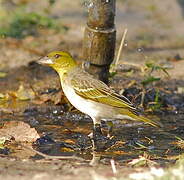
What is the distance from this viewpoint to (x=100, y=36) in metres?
7.93

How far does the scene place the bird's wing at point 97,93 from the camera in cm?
741

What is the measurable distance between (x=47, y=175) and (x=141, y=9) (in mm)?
9038

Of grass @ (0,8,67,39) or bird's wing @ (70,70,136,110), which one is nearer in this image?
bird's wing @ (70,70,136,110)

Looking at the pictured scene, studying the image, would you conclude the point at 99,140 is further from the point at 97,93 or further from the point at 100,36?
the point at 100,36

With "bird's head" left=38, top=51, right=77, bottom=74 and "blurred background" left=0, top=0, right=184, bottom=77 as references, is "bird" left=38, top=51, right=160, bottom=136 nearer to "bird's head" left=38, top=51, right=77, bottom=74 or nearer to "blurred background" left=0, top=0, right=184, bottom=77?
"bird's head" left=38, top=51, right=77, bottom=74

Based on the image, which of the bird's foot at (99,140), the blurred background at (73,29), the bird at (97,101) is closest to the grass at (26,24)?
the blurred background at (73,29)

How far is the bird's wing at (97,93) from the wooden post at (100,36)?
55 cm

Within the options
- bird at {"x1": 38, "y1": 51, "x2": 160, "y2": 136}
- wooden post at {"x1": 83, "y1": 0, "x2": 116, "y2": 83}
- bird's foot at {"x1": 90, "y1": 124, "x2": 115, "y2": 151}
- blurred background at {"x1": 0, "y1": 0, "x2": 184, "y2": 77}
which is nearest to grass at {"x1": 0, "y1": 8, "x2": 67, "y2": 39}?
blurred background at {"x1": 0, "y1": 0, "x2": 184, "y2": 77}

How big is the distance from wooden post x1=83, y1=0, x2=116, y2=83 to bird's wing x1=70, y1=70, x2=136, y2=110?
55 cm

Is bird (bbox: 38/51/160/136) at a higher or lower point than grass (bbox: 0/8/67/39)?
higher

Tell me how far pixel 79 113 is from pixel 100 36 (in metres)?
1.11

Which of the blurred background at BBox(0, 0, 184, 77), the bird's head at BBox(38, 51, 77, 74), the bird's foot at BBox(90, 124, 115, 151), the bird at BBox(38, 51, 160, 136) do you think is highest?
the bird's head at BBox(38, 51, 77, 74)

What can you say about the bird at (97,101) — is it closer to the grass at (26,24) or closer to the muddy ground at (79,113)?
the muddy ground at (79,113)

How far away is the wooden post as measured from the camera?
784cm
